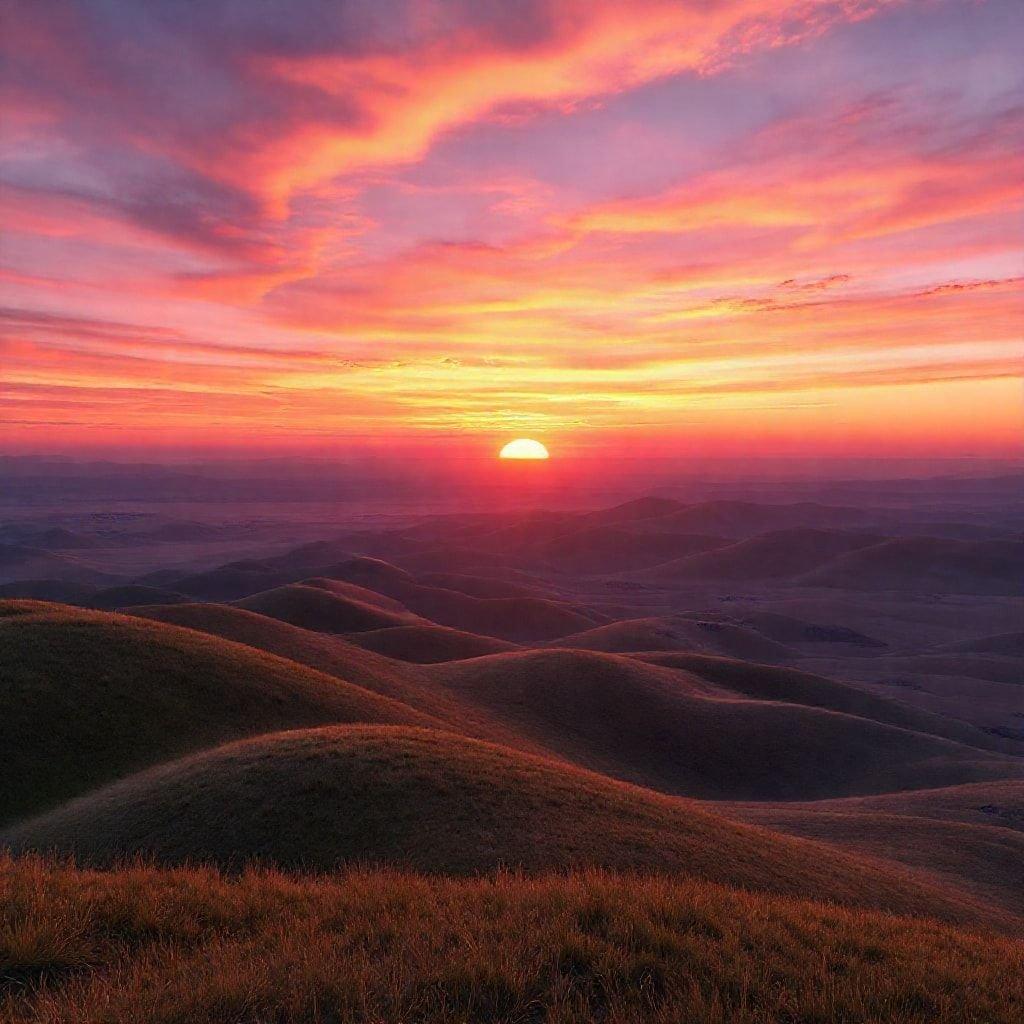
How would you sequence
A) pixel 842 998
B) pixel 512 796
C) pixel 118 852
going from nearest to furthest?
pixel 842 998 → pixel 118 852 → pixel 512 796

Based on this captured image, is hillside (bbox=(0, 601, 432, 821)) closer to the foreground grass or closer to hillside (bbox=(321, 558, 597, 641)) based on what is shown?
the foreground grass

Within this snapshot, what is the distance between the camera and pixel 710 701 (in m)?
69.1

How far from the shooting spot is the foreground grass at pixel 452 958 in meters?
6.73

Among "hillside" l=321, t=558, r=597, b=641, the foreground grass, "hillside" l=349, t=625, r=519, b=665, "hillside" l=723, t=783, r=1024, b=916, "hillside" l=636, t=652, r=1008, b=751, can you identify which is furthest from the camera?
"hillside" l=321, t=558, r=597, b=641

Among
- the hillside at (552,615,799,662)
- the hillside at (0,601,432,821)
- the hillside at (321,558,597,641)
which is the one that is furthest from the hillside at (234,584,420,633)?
the hillside at (0,601,432,821)

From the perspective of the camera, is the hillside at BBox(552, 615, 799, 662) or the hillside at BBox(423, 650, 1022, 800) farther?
the hillside at BBox(552, 615, 799, 662)

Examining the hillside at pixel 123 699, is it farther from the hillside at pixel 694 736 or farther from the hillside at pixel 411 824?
the hillside at pixel 694 736

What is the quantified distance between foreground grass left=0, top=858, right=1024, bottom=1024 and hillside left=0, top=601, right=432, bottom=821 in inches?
911

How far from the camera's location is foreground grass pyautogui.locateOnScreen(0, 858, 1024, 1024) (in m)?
6.73

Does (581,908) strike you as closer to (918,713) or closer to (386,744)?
(386,744)

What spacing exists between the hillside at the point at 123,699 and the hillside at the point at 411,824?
167 inches

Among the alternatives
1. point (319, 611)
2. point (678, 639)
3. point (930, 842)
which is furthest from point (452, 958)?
point (678, 639)

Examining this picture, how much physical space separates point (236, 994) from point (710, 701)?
226 feet

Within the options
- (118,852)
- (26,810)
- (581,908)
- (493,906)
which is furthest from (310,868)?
(26,810)
